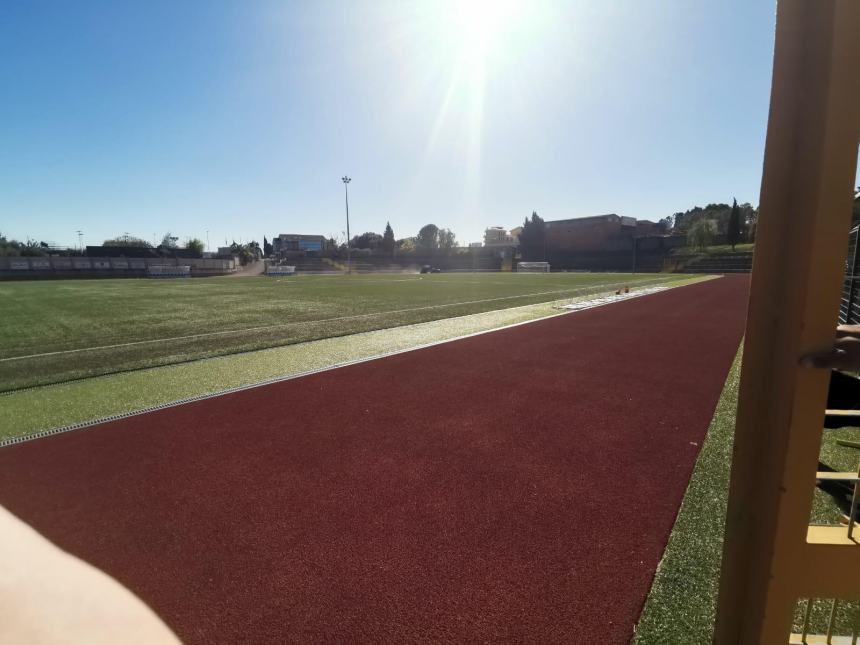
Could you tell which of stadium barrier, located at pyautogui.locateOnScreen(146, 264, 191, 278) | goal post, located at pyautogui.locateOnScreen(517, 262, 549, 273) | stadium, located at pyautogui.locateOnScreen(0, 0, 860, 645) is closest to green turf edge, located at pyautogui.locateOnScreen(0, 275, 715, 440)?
stadium, located at pyautogui.locateOnScreen(0, 0, 860, 645)

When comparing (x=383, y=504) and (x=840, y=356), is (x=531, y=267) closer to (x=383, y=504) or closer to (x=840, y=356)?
(x=383, y=504)

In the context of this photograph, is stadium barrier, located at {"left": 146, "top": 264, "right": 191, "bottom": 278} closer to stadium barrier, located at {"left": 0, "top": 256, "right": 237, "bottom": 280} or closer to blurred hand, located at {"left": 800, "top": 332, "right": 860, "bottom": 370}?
stadium barrier, located at {"left": 0, "top": 256, "right": 237, "bottom": 280}

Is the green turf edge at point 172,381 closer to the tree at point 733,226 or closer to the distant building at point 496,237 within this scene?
the tree at point 733,226

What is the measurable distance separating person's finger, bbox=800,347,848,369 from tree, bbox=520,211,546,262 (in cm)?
9715

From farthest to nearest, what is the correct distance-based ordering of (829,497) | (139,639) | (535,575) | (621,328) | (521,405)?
(621,328) < (521,405) < (829,497) < (535,575) < (139,639)

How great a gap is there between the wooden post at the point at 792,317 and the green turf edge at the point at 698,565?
0.92 m

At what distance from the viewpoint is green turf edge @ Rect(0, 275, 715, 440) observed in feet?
17.4

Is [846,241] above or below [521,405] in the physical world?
above

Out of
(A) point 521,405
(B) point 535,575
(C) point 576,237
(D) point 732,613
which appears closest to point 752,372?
(D) point 732,613

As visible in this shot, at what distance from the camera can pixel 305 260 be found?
105250 millimetres

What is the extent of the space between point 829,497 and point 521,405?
2.92 m

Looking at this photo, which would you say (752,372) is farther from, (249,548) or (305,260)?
(305,260)

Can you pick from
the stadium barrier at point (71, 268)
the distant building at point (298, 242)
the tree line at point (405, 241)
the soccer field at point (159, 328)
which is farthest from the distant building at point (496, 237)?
the soccer field at point (159, 328)

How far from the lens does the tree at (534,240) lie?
95062 millimetres
